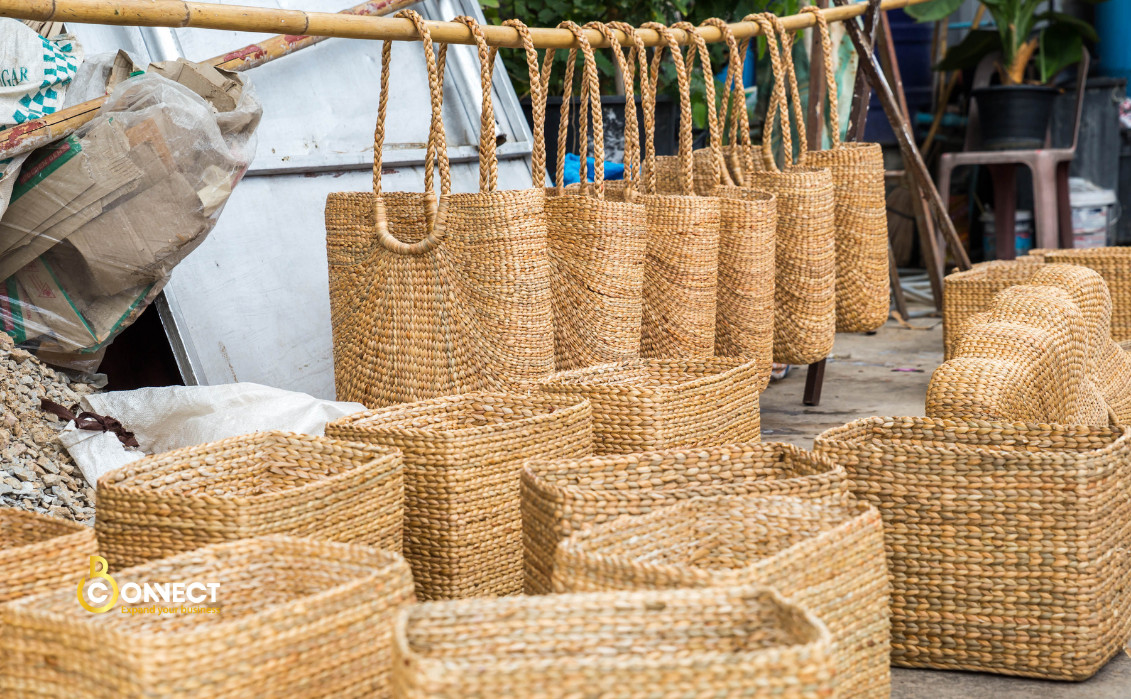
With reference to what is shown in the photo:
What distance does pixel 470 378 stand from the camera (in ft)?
6.15

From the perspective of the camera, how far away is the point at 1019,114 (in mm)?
5410

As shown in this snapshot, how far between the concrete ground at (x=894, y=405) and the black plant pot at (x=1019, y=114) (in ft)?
3.70

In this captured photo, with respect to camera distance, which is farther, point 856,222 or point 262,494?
point 856,222

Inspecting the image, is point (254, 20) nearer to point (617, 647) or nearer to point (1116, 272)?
point (617, 647)

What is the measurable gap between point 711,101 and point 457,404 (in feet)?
3.50

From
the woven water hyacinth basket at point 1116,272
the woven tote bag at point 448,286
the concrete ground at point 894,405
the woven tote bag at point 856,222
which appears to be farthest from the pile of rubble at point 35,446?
the woven water hyacinth basket at point 1116,272

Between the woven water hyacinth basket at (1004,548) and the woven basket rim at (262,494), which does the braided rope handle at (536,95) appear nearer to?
the woven basket rim at (262,494)

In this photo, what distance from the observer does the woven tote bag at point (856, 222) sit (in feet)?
9.60

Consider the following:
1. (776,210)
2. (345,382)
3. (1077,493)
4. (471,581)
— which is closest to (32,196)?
(345,382)

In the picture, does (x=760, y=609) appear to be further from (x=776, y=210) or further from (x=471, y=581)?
(x=776, y=210)

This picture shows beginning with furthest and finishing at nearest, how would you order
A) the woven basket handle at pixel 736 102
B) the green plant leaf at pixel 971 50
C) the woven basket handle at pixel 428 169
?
the green plant leaf at pixel 971 50 < the woven basket handle at pixel 736 102 < the woven basket handle at pixel 428 169

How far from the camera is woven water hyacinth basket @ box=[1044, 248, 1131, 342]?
3.19 m

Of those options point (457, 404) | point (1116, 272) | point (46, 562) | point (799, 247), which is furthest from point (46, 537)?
point (1116, 272)

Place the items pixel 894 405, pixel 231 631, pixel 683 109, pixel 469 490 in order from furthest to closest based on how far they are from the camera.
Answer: pixel 894 405, pixel 683 109, pixel 469 490, pixel 231 631
